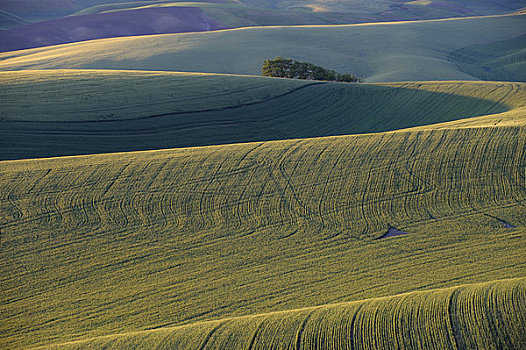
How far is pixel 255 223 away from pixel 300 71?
92.8 feet

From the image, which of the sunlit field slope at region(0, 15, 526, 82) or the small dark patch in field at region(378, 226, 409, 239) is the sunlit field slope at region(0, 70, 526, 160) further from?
the sunlit field slope at region(0, 15, 526, 82)

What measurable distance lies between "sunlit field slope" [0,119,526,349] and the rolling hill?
0.05m

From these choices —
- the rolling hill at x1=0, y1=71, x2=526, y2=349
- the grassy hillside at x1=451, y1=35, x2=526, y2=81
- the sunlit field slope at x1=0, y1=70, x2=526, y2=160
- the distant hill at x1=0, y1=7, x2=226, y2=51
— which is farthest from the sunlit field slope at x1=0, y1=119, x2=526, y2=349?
the distant hill at x1=0, y1=7, x2=226, y2=51

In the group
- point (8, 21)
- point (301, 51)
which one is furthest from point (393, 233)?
point (8, 21)

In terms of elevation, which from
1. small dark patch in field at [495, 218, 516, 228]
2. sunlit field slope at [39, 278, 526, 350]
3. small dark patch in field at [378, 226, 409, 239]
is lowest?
small dark patch in field at [378, 226, 409, 239]

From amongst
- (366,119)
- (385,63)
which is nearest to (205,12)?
(385,63)

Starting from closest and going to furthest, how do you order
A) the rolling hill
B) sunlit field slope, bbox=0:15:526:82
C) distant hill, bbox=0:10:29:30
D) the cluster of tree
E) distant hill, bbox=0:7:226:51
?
1. the rolling hill
2. the cluster of tree
3. sunlit field slope, bbox=0:15:526:82
4. distant hill, bbox=0:7:226:51
5. distant hill, bbox=0:10:29:30

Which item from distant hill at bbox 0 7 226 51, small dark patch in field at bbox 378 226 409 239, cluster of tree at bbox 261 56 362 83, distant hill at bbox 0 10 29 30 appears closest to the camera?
small dark patch in field at bbox 378 226 409 239

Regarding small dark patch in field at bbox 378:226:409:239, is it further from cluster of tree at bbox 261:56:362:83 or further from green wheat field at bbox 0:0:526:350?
cluster of tree at bbox 261:56:362:83

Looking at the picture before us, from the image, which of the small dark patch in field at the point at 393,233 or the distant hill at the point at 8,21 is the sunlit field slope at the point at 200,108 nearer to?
the small dark patch in field at the point at 393,233

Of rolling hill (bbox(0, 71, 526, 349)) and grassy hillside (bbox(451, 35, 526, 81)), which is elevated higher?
grassy hillside (bbox(451, 35, 526, 81))

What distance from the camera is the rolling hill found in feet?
36.1

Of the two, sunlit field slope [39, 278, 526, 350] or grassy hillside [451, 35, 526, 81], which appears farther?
grassy hillside [451, 35, 526, 81]

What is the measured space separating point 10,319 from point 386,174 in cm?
1319
